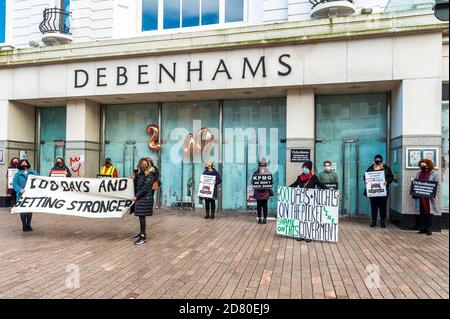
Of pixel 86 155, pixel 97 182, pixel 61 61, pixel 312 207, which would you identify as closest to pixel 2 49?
pixel 61 61

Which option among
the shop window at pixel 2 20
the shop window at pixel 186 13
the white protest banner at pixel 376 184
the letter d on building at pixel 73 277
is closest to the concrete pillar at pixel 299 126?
the white protest banner at pixel 376 184

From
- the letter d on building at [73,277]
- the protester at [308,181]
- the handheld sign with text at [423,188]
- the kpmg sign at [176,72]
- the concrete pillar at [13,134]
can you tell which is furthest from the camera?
the concrete pillar at [13,134]

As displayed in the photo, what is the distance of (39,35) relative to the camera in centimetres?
1400

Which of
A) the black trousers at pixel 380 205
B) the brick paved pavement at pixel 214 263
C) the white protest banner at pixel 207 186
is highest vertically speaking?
the white protest banner at pixel 207 186

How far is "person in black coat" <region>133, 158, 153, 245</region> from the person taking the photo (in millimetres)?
7348

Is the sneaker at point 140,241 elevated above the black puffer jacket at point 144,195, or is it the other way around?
the black puffer jacket at point 144,195

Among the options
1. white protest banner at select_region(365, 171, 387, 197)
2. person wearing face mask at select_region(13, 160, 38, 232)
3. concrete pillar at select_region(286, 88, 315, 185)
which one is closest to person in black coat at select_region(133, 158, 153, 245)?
→ person wearing face mask at select_region(13, 160, 38, 232)

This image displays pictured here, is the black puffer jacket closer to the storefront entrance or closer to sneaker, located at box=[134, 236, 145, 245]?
sneaker, located at box=[134, 236, 145, 245]

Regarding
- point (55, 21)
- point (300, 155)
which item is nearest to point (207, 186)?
point (300, 155)

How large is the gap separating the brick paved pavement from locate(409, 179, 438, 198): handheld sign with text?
3.20 feet

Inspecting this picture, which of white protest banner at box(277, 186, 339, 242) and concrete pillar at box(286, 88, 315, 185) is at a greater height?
concrete pillar at box(286, 88, 315, 185)

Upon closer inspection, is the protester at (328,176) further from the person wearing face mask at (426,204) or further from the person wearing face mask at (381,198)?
the person wearing face mask at (426,204)

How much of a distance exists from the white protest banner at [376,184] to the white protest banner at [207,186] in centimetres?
444

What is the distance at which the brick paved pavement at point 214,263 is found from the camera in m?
4.75
